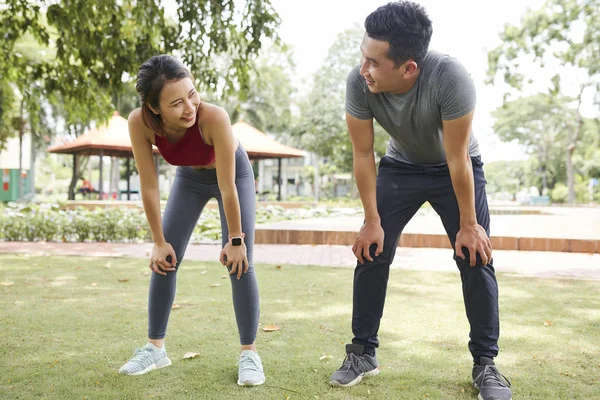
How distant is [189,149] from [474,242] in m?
1.30

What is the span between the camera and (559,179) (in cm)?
5772

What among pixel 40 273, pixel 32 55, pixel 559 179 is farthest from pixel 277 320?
pixel 559 179

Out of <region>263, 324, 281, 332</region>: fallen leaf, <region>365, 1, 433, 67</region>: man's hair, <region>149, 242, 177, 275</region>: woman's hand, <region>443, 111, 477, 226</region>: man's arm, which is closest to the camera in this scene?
<region>365, 1, 433, 67</region>: man's hair

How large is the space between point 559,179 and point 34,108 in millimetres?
57504

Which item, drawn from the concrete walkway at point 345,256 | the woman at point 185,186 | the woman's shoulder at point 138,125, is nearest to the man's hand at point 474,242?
the woman at point 185,186

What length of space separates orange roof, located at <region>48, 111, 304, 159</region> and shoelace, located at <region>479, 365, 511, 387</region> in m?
18.2

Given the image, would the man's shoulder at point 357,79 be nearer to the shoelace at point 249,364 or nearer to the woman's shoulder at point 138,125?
the woman's shoulder at point 138,125

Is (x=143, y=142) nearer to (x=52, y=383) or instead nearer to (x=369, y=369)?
(x=52, y=383)

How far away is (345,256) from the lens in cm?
779

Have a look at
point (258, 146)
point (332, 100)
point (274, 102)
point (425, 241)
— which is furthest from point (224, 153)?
point (274, 102)

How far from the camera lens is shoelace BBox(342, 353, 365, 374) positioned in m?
2.69

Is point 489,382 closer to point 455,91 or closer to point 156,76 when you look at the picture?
point 455,91

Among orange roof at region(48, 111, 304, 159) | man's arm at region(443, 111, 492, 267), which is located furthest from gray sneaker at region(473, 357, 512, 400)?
orange roof at region(48, 111, 304, 159)

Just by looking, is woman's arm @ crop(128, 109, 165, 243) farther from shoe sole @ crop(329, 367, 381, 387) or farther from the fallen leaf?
the fallen leaf
